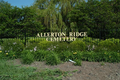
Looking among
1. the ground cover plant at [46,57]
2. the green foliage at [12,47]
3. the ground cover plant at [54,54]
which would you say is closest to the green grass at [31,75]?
the ground cover plant at [46,57]

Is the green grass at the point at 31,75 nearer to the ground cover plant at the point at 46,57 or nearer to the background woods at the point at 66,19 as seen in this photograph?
the ground cover plant at the point at 46,57

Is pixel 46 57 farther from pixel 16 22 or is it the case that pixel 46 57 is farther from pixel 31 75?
pixel 16 22

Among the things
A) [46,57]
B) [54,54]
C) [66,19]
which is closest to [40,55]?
[46,57]

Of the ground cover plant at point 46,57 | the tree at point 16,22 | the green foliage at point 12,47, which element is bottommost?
the ground cover plant at point 46,57

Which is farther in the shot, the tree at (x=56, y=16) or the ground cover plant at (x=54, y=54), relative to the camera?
the tree at (x=56, y=16)

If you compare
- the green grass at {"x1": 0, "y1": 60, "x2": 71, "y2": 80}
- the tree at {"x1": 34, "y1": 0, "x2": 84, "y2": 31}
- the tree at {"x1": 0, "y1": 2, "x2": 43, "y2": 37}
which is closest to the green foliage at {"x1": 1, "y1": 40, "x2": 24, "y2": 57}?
the green grass at {"x1": 0, "y1": 60, "x2": 71, "y2": 80}

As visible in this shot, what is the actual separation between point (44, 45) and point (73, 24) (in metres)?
8.40

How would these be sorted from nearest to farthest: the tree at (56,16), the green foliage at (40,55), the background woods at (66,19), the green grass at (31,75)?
1. the green grass at (31,75)
2. the green foliage at (40,55)
3. the background woods at (66,19)
4. the tree at (56,16)

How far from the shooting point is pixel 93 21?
12883 mm

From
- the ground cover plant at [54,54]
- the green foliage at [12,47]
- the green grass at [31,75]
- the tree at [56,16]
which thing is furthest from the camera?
the tree at [56,16]

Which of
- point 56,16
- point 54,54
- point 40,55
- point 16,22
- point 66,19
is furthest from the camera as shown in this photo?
point 66,19

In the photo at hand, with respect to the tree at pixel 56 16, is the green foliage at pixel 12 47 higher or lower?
lower

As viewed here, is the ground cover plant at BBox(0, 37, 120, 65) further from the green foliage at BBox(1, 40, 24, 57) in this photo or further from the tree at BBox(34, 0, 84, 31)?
the tree at BBox(34, 0, 84, 31)

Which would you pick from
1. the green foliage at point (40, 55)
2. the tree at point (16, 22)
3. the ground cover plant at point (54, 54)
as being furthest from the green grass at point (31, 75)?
the tree at point (16, 22)
